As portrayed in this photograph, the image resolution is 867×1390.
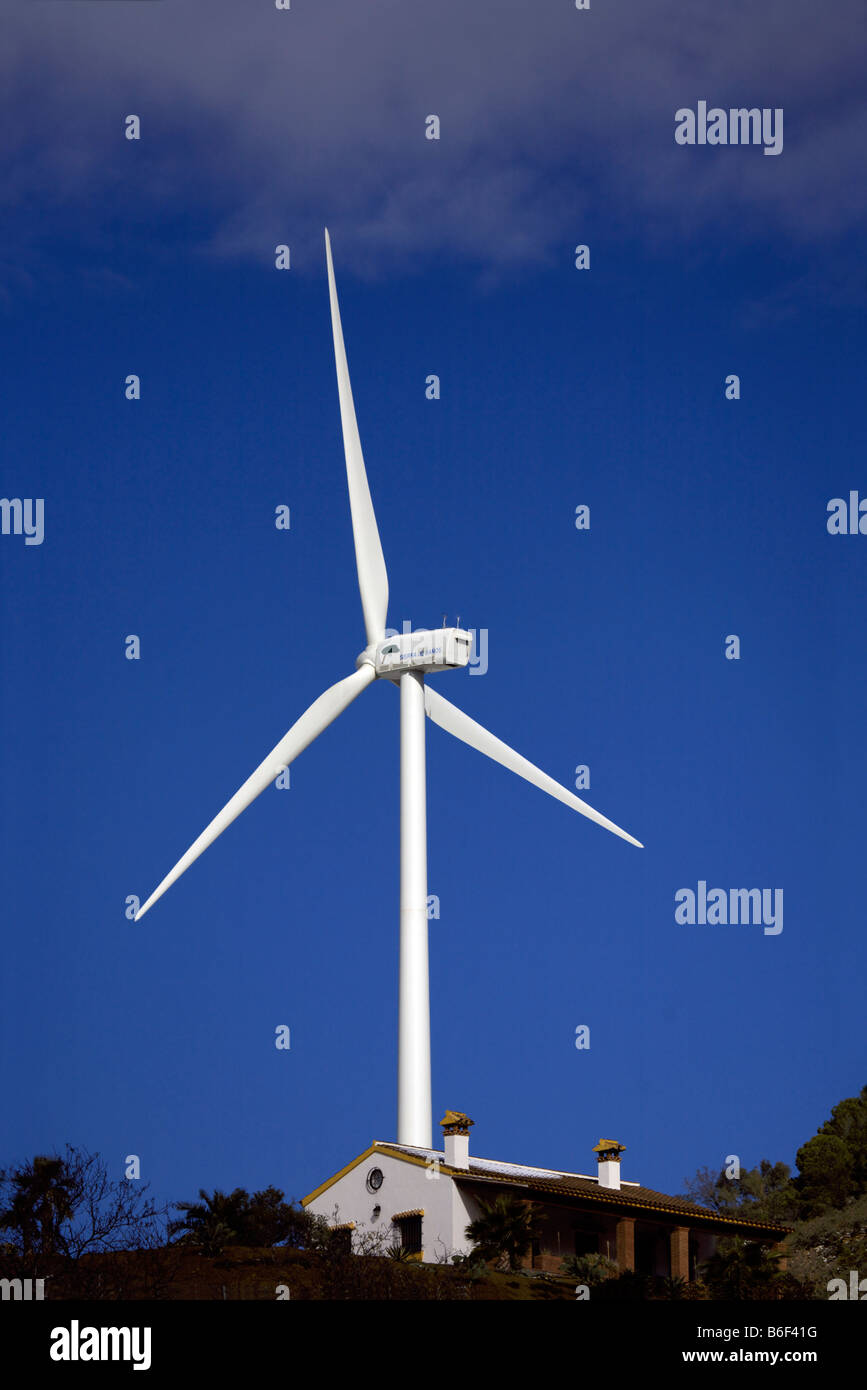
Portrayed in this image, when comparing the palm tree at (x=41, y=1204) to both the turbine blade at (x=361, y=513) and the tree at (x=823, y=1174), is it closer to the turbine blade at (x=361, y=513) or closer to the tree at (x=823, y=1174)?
the turbine blade at (x=361, y=513)

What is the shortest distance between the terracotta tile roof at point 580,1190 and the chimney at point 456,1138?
1.43ft

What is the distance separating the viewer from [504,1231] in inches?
2822

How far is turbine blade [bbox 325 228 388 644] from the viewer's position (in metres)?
85.9

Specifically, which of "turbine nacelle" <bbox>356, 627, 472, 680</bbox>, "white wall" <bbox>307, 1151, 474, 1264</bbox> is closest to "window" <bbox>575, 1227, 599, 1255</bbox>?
"white wall" <bbox>307, 1151, 474, 1264</bbox>

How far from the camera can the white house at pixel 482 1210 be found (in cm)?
7325

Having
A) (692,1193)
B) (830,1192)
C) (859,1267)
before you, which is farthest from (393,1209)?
(692,1193)

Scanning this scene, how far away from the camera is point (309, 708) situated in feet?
271

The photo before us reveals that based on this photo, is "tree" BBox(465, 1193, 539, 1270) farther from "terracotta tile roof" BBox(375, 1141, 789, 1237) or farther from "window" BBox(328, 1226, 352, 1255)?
"window" BBox(328, 1226, 352, 1255)

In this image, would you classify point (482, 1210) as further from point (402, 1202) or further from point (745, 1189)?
point (745, 1189)

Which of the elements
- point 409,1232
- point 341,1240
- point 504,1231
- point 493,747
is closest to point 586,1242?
point 504,1231
